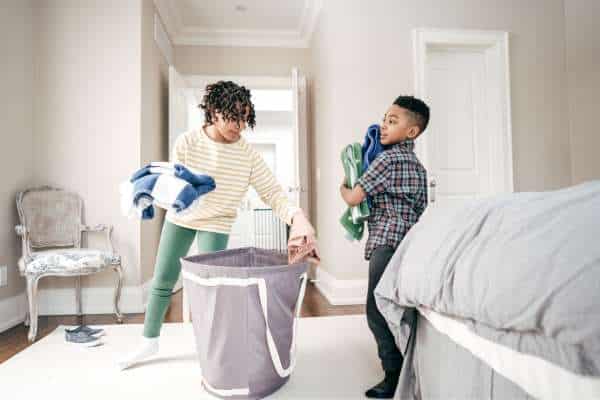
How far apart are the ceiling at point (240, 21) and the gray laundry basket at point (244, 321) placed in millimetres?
3026

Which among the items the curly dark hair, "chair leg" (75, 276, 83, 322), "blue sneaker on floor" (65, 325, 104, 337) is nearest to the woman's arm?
the curly dark hair

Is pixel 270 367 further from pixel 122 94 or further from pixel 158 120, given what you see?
pixel 158 120

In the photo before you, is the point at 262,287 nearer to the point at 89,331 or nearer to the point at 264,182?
the point at 264,182

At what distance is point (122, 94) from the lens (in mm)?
3000

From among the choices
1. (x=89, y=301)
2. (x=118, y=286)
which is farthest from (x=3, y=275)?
(x=118, y=286)

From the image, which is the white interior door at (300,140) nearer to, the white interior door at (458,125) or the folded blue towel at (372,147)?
the white interior door at (458,125)

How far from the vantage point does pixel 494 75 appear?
3.30m

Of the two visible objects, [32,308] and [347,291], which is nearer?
[32,308]

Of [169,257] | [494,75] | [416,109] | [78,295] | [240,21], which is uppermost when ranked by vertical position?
[240,21]

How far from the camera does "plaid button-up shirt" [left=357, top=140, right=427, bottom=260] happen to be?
154cm

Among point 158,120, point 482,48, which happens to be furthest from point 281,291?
point 482,48

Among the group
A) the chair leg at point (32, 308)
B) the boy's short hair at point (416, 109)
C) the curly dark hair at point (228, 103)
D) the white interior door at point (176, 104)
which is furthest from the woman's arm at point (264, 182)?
the white interior door at point (176, 104)

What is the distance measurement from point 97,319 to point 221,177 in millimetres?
1743

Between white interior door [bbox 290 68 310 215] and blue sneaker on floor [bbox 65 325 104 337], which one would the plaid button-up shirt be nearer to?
blue sneaker on floor [bbox 65 325 104 337]
